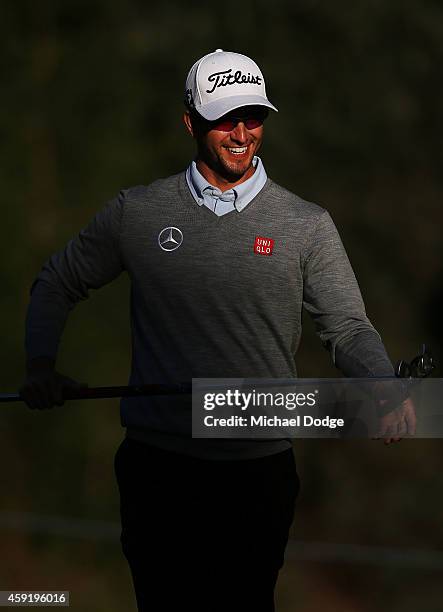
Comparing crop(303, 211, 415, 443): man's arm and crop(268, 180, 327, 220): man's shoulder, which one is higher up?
crop(268, 180, 327, 220): man's shoulder

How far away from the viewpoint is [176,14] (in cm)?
916

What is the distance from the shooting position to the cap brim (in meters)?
4.55

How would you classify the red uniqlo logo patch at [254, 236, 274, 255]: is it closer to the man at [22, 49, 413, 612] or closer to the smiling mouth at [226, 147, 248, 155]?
the man at [22, 49, 413, 612]

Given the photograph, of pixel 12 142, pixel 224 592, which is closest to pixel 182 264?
pixel 224 592

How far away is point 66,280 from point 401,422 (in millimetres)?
1298

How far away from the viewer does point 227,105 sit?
4566 mm

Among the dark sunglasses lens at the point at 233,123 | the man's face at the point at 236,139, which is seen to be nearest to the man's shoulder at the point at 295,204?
the man's face at the point at 236,139

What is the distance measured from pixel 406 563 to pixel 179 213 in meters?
4.79

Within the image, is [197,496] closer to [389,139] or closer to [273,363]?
[273,363]

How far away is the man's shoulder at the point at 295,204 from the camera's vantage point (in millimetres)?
4605

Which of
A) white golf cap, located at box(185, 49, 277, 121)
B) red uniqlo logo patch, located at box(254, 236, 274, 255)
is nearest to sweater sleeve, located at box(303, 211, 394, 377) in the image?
red uniqlo logo patch, located at box(254, 236, 274, 255)

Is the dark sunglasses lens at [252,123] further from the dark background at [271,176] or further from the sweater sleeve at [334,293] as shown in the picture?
the dark background at [271,176]

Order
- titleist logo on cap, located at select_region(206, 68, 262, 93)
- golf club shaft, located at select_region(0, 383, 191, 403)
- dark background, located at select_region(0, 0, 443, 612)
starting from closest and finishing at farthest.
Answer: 1. golf club shaft, located at select_region(0, 383, 191, 403)
2. titleist logo on cap, located at select_region(206, 68, 262, 93)
3. dark background, located at select_region(0, 0, 443, 612)

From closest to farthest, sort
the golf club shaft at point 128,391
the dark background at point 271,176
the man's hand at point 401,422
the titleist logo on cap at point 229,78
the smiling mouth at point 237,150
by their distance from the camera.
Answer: the man's hand at point 401,422, the golf club shaft at point 128,391, the smiling mouth at point 237,150, the titleist logo on cap at point 229,78, the dark background at point 271,176
